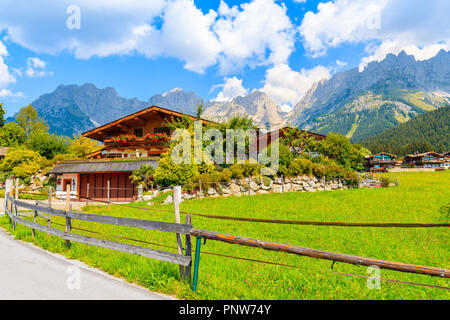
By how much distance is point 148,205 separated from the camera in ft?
70.6

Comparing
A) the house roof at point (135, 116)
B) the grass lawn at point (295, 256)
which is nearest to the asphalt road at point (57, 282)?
the grass lawn at point (295, 256)

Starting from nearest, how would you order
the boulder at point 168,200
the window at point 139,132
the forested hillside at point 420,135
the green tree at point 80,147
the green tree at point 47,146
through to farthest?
the boulder at point 168,200
the window at point 139,132
the green tree at point 47,146
the green tree at point 80,147
the forested hillside at point 420,135

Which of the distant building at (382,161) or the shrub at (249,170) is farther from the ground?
the distant building at (382,161)

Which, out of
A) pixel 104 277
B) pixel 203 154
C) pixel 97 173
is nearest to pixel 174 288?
pixel 104 277

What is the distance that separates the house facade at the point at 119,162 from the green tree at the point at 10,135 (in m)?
35.3

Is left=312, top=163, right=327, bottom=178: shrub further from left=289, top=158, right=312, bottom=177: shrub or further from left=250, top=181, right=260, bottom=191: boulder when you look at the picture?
left=250, top=181, right=260, bottom=191: boulder

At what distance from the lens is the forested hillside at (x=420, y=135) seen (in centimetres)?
13430

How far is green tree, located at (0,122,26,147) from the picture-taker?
189ft

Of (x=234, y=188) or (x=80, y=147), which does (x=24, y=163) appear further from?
(x=234, y=188)

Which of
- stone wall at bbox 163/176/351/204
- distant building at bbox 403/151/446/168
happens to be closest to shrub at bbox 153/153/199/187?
stone wall at bbox 163/176/351/204

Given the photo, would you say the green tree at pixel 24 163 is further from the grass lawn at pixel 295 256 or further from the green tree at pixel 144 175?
the grass lawn at pixel 295 256

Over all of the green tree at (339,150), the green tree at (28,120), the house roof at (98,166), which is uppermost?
the green tree at (28,120)

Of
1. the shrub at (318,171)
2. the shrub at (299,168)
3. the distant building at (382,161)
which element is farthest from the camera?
the distant building at (382,161)
